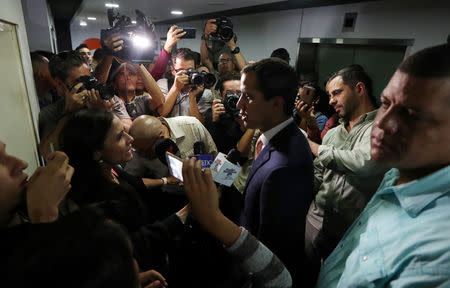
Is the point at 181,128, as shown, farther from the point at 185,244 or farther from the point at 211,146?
the point at 185,244

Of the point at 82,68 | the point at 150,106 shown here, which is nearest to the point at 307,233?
the point at 150,106

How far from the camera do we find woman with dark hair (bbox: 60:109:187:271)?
114 cm

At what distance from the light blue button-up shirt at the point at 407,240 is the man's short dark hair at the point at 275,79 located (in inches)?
25.3

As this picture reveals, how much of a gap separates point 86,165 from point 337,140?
1739 mm

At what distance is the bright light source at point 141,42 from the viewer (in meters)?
2.13

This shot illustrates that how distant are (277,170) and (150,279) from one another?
2.42 feet

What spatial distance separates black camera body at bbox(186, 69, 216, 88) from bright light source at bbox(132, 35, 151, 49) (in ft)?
1.47

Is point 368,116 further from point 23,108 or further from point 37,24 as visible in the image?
point 37,24

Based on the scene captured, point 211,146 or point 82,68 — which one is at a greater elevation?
point 82,68

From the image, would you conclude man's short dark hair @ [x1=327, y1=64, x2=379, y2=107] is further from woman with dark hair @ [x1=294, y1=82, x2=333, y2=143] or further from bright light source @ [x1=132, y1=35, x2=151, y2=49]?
bright light source @ [x1=132, y1=35, x2=151, y2=49]

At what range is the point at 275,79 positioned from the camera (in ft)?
3.95

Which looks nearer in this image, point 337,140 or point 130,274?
point 130,274

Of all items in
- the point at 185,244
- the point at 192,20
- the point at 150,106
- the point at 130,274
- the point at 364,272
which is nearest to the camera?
the point at 130,274

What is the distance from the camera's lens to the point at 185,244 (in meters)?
1.56
